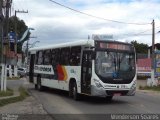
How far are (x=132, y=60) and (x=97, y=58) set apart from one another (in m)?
1.82

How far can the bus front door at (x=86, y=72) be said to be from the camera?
61.9 feet

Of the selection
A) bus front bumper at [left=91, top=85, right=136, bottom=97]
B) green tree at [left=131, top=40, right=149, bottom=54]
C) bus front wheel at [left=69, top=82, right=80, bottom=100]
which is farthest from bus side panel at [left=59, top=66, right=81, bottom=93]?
green tree at [left=131, top=40, right=149, bottom=54]

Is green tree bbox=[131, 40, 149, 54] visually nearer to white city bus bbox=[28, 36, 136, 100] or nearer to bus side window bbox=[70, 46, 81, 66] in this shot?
white city bus bbox=[28, 36, 136, 100]

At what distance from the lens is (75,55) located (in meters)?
20.8

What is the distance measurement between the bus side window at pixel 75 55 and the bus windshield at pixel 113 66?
6.00ft

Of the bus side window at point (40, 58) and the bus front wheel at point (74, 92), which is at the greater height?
the bus side window at point (40, 58)

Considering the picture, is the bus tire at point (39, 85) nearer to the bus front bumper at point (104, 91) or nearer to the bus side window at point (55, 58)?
the bus side window at point (55, 58)

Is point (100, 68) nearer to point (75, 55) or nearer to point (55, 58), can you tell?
point (75, 55)

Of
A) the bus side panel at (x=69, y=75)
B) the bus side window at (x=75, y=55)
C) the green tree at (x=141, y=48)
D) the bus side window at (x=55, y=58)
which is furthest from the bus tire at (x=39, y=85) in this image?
the green tree at (x=141, y=48)

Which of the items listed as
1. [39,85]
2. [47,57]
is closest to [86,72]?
[47,57]

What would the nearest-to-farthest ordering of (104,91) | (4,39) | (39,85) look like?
(104,91)
(4,39)
(39,85)

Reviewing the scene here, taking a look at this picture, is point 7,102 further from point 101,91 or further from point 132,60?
point 132,60

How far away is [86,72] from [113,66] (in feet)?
4.34

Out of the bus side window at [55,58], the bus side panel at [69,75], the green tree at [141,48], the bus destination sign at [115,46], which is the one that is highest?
the green tree at [141,48]
